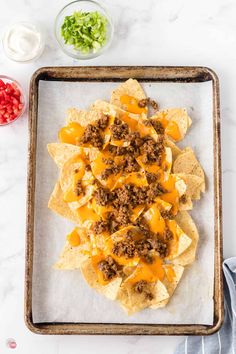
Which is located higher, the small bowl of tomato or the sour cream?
the sour cream

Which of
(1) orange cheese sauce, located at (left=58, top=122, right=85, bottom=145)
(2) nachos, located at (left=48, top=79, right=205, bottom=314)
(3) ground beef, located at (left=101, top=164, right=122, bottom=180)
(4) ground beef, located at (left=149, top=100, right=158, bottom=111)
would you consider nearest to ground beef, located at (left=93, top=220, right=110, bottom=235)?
(2) nachos, located at (left=48, top=79, right=205, bottom=314)

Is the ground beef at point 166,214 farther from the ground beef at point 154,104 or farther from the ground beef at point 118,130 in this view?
the ground beef at point 154,104

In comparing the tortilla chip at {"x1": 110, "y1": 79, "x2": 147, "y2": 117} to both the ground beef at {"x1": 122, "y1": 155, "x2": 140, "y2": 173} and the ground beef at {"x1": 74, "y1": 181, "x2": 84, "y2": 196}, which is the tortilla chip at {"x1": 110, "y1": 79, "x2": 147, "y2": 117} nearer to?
the ground beef at {"x1": 122, "y1": 155, "x2": 140, "y2": 173}

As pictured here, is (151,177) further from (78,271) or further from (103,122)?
(78,271)

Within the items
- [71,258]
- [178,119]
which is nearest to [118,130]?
[178,119]

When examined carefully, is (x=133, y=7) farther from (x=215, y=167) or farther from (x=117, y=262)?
(x=117, y=262)

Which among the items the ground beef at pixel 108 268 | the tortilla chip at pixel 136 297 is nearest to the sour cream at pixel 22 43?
the ground beef at pixel 108 268
